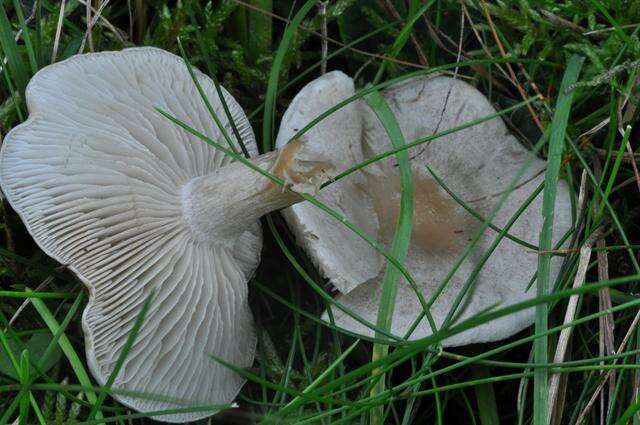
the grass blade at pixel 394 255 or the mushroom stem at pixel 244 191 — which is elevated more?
the mushroom stem at pixel 244 191

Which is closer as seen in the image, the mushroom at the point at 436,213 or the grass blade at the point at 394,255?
the grass blade at the point at 394,255

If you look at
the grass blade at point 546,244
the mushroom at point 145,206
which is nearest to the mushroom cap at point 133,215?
the mushroom at point 145,206

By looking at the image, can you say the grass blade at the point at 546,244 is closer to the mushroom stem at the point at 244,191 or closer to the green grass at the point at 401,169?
the green grass at the point at 401,169

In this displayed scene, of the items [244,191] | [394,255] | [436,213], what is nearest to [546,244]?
[394,255]

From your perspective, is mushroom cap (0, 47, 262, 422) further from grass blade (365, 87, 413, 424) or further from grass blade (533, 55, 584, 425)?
grass blade (533, 55, 584, 425)

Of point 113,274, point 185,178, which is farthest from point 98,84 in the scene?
point 113,274

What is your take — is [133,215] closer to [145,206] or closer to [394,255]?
[145,206]
